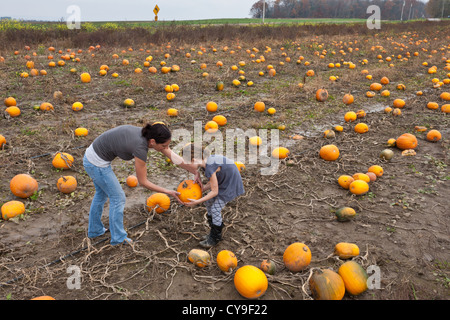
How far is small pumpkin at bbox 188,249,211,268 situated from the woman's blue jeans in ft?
3.16

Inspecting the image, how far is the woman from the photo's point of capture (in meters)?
3.43

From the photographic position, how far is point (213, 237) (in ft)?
13.1

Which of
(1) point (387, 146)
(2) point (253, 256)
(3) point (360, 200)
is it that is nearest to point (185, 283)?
(2) point (253, 256)

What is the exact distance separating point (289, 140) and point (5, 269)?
230 inches

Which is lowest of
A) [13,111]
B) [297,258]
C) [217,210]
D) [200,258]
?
[200,258]

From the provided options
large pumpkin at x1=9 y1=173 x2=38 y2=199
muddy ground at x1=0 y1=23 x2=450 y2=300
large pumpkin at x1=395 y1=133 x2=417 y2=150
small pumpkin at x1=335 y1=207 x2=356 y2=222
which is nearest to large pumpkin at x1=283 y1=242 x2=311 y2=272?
muddy ground at x1=0 y1=23 x2=450 y2=300

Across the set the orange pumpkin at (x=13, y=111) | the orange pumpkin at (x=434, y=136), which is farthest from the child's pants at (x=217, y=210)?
the orange pumpkin at (x=13, y=111)

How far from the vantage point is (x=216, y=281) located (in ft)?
11.3

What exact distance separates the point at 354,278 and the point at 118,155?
2.94m

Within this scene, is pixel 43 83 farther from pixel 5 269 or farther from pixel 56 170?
pixel 5 269

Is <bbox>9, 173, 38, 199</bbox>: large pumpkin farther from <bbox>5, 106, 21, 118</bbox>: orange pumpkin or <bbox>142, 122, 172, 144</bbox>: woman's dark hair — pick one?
<bbox>5, 106, 21, 118</bbox>: orange pumpkin

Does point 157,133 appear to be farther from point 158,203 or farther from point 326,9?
point 326,9

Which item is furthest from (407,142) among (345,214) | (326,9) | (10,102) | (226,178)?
(326,9)

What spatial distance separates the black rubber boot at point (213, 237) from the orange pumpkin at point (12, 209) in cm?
279
